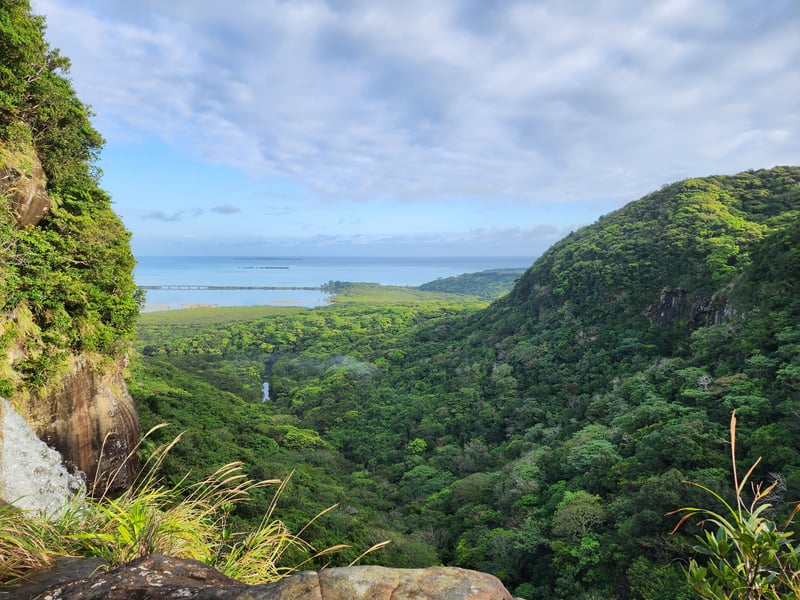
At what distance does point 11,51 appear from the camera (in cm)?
821

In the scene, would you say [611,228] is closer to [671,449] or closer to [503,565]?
[671,449]

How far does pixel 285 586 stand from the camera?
2.35 meters

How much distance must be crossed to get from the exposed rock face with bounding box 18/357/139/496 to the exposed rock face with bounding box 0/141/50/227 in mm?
3214

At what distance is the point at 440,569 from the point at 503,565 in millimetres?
19961

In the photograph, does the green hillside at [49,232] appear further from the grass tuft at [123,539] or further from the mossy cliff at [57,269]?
the grass tuft at [123,539]

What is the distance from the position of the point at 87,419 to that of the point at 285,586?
30.3ft

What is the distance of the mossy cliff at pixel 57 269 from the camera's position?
24.6 feet

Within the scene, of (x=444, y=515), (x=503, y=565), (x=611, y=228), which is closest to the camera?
(x=503, y=565)

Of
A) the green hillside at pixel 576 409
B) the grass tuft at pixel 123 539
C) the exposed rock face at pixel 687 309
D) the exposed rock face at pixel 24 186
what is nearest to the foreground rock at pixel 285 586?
the grass tuft at pixel 123 539

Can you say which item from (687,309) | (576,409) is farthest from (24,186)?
(687,309)

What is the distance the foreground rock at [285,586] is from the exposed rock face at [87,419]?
578 cm

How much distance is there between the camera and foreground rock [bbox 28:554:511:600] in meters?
2.27

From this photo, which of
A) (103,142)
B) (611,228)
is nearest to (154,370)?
(103,142)

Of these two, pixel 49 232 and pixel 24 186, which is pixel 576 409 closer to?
pixel 49 232
